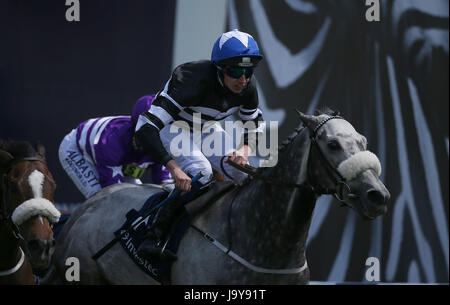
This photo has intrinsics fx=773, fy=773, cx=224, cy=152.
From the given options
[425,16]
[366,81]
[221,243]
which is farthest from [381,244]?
[221,243]

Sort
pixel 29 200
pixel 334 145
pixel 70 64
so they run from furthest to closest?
pixel 70 64, pixel 29 200, pixel 334 145

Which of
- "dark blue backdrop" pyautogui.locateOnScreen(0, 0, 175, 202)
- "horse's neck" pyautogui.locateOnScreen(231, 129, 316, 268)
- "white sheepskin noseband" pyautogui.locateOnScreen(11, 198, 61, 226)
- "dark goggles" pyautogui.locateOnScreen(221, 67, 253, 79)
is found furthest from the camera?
"dark blue backdrop" pyautogui.locateOnScreen(0, 0, 175, 202)

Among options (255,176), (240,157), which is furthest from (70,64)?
(255,176)

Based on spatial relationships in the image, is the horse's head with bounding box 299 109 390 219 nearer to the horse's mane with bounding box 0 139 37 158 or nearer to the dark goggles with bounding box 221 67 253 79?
the dark goggles with bounding box 221 67 253 79

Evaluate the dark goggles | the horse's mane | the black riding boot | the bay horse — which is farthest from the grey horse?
the horse's mane

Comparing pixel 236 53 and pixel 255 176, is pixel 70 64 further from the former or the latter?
pixel 255 176

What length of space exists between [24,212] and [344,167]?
176cm

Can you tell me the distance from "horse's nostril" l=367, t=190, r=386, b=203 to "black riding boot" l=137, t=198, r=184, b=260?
47.6 inches

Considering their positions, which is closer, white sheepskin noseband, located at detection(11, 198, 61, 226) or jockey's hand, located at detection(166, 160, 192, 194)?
white sheepskin noseband, located at detection(11, 198, 61, 226)

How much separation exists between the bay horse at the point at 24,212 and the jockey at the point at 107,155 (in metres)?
1.21

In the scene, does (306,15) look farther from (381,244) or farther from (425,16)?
(381,244)

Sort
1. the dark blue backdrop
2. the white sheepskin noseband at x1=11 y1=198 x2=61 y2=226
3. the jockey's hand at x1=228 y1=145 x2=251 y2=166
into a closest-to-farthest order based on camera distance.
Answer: the white sheepskin noseband at x1=11 y1=198 x2=61 y2=226 < the jockey's hand at x1=228 y1=145 x2=251 y2=166 < the dark blue backdrop

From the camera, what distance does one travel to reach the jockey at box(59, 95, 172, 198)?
596cm

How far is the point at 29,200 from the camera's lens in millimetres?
4309
